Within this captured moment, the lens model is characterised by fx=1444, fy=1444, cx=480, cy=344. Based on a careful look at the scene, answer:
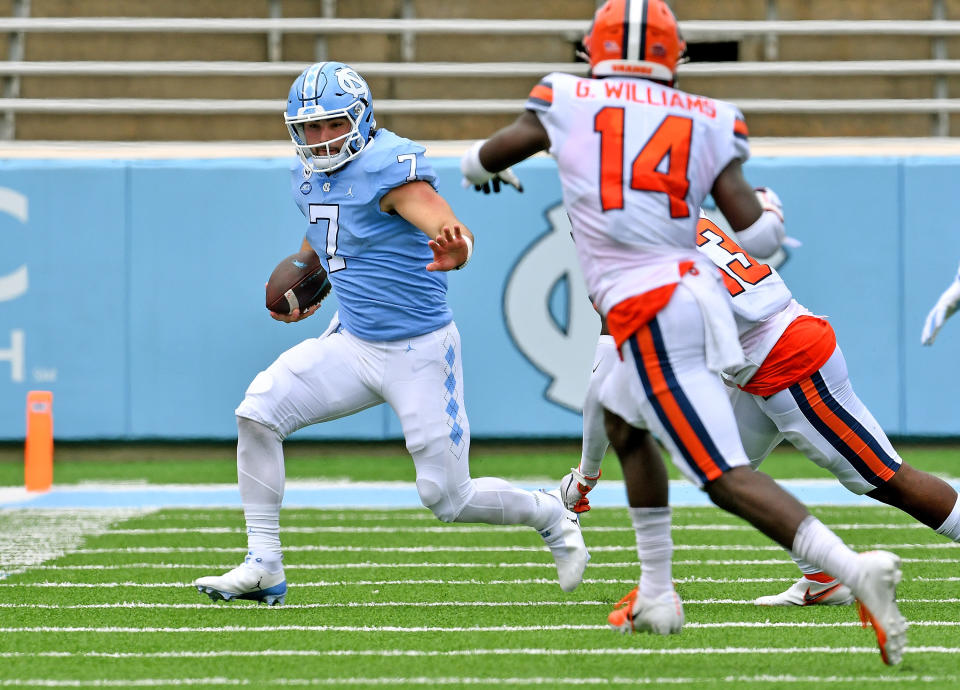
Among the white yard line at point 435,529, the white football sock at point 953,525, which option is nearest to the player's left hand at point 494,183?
the white football sock at point 953,525

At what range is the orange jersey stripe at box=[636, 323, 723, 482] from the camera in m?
3.38

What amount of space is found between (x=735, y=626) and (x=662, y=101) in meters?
1.53

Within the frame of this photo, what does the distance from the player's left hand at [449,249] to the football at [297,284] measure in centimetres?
81

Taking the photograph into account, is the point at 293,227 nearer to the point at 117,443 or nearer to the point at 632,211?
the point at 117,443

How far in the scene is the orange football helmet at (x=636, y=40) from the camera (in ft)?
11.5

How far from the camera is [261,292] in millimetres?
9219

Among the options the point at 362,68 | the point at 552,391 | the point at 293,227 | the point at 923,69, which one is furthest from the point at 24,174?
the point at 923,69

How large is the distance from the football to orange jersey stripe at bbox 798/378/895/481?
5.26ft

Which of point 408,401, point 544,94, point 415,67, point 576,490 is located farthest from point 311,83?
point 415,67

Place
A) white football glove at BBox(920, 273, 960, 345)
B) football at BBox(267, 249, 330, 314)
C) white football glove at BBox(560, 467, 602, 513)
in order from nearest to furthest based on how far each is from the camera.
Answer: white football glove at BBox(920, 273, 960, 345), football at BBox(267, 249, 330, 314), white football glove at BBox(560, 467, 602, 513)

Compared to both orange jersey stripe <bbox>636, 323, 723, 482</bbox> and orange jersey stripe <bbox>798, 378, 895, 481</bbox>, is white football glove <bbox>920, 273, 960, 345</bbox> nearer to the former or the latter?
orange jersey stripe <bbox>798, 378, 895, 481</bbox>

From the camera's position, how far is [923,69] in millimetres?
10875

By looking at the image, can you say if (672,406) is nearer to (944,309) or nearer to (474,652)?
(474,652)

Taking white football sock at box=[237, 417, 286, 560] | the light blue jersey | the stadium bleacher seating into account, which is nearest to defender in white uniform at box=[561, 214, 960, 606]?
the light blue jersey
